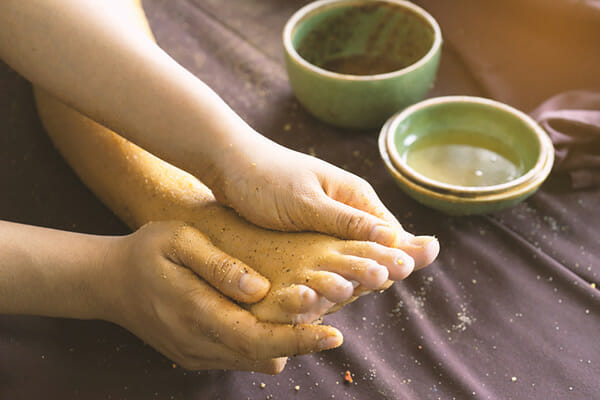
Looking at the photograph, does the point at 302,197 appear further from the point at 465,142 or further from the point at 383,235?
the point at 465,142

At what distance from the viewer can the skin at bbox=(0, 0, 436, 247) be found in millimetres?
719

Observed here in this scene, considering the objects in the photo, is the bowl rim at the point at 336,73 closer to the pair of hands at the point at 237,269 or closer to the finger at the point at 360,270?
the pair of hands at the point at 237,269

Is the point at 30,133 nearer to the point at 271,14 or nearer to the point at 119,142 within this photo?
the point at 119,142

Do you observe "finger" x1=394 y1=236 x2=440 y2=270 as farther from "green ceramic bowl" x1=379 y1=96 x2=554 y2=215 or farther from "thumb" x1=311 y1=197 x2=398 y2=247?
"green ceramic bowl" x1=379 y1=96 x2=554 y2=215

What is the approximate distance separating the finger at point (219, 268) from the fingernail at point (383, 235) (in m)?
0.15

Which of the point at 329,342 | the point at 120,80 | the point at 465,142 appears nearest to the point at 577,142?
the point at 465,142

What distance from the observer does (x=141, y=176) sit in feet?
2.84

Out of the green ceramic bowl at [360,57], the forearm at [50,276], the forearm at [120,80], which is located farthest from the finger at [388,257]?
the green ceramic bowl at [360,57]

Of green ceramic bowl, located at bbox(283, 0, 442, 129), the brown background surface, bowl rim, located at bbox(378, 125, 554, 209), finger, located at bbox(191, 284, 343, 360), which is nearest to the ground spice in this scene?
the brown background surface

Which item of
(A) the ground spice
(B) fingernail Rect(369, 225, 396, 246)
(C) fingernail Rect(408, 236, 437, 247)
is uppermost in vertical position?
(B) fingernail Rect(369, 225, 396, 246)

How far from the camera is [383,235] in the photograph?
672 mm

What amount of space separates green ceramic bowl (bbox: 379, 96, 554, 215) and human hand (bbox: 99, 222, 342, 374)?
1.21ft

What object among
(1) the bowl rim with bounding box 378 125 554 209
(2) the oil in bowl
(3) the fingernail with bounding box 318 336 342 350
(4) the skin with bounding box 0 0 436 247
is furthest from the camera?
(2) the oil in bowl

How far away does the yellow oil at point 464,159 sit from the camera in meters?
0.97
